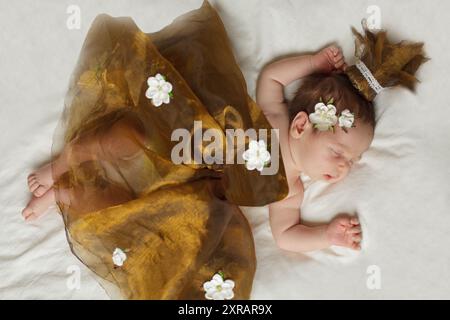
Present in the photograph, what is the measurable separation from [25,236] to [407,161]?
38.9 inches

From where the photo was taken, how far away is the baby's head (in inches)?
59.4

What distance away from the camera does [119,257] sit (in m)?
1.44

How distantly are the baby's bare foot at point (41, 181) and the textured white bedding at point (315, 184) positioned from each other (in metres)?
0.03

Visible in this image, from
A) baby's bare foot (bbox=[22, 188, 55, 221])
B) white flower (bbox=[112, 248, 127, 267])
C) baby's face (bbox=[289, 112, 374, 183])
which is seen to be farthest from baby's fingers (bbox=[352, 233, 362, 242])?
Answer: baby's bare foot (bbox=[22, 188, 55, 221])

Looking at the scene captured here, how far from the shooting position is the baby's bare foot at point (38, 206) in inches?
62.4

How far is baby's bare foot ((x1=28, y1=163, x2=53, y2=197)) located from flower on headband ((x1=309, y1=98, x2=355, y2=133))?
686 millimetres

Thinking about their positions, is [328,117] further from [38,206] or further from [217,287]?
[38,206]

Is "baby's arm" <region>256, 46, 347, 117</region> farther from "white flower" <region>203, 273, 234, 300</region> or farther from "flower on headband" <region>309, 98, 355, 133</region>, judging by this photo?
"white flower" <region>203, 273, 234, 300</region>

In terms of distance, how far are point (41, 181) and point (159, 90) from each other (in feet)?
1.38

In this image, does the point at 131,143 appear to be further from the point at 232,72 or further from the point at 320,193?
the point at 320,193

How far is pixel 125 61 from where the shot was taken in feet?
4.76

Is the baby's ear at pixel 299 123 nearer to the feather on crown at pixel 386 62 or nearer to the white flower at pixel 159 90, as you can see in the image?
the feather on crown at pixel 386 62
